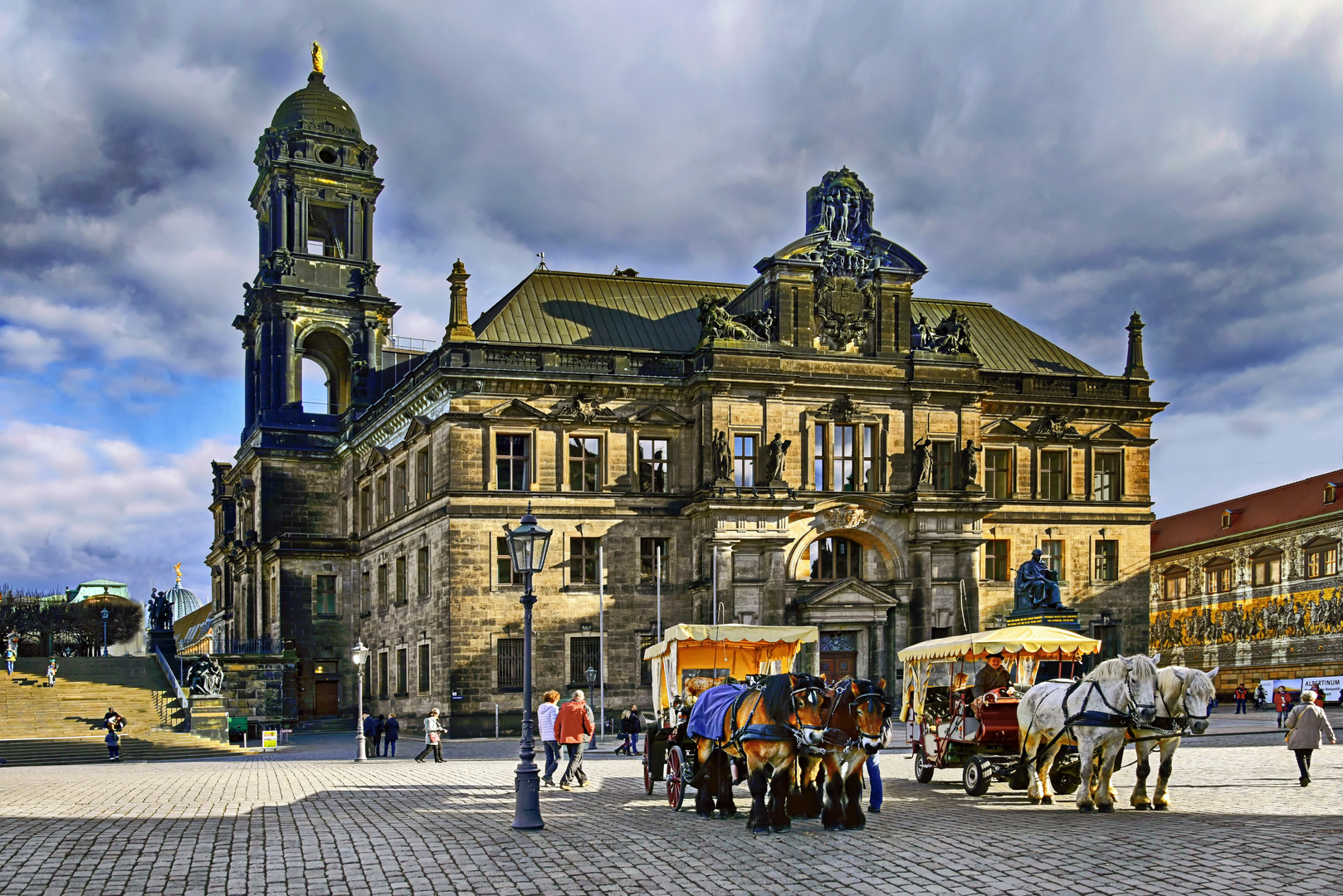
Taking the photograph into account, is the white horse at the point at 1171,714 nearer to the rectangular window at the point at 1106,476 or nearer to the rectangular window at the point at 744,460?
the rectangular window at the point at 744,460

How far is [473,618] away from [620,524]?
632 centimetres

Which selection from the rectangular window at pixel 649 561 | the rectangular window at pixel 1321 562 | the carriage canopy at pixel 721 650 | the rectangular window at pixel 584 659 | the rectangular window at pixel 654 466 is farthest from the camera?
the rectangular window at pixel 1321 562

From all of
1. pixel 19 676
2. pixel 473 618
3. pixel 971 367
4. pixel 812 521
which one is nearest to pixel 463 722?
pixel 473 618

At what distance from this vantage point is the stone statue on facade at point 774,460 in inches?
1957

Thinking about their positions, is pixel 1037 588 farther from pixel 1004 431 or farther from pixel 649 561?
pixel 1004 431

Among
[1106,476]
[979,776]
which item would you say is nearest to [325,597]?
[1106,476]

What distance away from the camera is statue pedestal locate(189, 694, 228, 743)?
48812mm

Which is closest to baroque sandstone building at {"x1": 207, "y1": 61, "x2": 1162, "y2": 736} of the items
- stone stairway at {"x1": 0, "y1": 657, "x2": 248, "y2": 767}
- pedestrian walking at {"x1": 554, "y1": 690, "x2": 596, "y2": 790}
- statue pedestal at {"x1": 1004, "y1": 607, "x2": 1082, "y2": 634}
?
stone stairway at {"x1": 0, "y1": 657, "x2": 248, "y2": 767}

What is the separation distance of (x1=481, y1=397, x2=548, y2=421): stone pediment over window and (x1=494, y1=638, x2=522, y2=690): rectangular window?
7890mm

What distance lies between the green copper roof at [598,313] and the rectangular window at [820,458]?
6.31 meters

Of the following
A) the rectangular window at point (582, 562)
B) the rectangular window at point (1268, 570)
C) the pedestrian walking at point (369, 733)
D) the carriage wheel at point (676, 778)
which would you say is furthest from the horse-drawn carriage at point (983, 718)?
the rectangular window at point (1268, 570)

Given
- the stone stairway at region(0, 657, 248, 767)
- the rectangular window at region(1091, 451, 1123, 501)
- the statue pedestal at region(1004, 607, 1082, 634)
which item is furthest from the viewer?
the rectangular window at region(1091, 451, 1123, 501)

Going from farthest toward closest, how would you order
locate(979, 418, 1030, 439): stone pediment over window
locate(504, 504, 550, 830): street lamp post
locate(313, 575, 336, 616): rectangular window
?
1. locate(313, 575, 336, 616): rectangular window
2. locate(979, 418, 1030, 439): stone pediment over window
3. locate(504, 504, 550, 830): street lamp post

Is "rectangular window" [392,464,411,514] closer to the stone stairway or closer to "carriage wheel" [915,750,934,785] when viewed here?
the stone stairway
